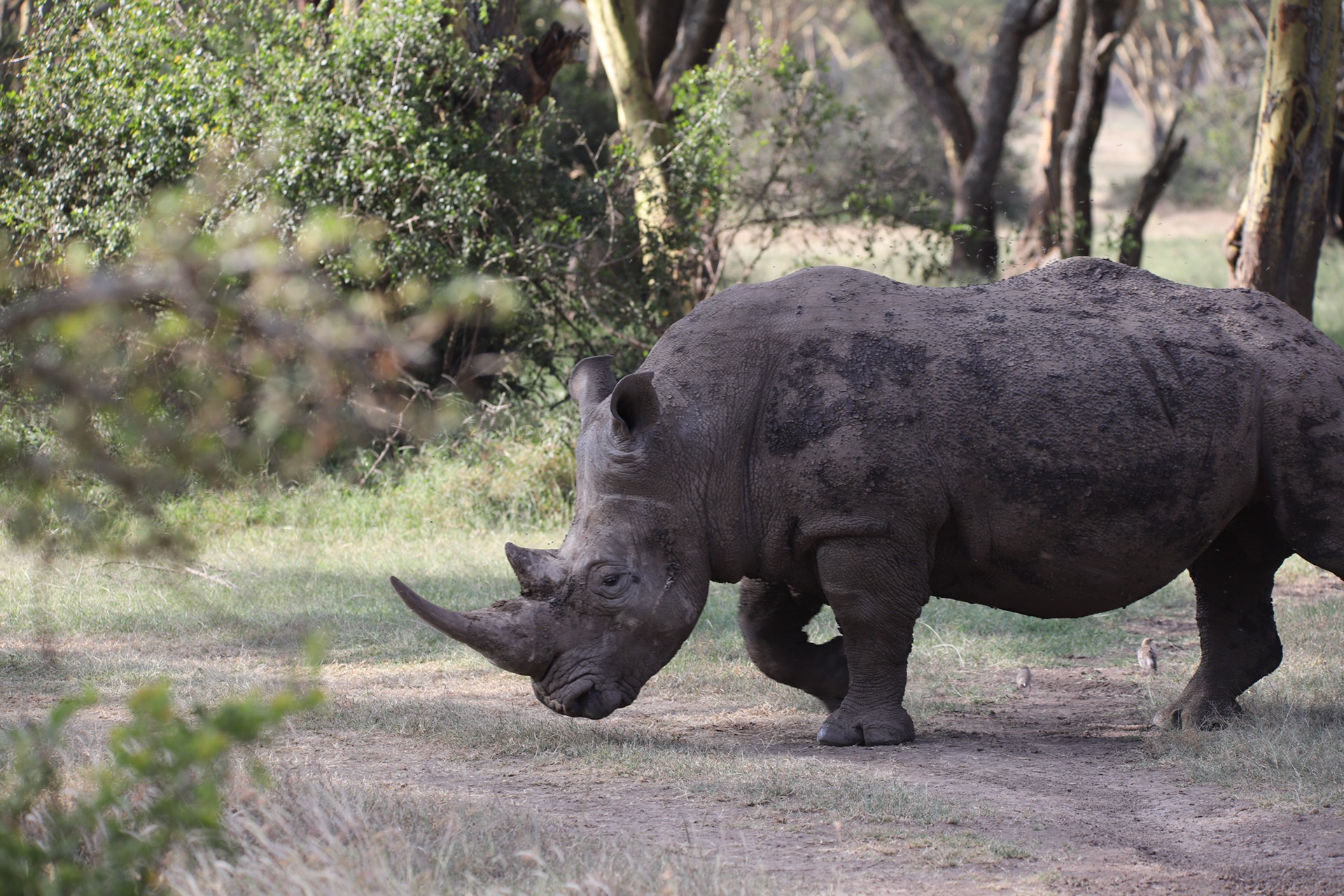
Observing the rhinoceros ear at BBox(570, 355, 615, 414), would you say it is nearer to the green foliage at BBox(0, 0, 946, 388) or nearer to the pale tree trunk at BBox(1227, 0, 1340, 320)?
the green foliage at BBox(0, 0, 946, 388)

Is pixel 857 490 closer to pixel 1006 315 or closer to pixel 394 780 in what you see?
pixel 1006 315

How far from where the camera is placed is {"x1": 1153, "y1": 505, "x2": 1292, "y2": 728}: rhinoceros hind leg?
250 inches

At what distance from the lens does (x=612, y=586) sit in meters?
5.74

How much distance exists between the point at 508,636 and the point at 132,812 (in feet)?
6.19

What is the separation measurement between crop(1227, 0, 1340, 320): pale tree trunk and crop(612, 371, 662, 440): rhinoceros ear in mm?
6009

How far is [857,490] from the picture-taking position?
571cm

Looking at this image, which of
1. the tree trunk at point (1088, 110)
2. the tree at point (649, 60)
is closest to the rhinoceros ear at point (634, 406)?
the tree at point (649, 60)

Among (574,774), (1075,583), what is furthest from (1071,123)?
(574,774)

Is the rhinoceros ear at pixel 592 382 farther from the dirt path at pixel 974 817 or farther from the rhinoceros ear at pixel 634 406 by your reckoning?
the dirt path at pixel 974 817

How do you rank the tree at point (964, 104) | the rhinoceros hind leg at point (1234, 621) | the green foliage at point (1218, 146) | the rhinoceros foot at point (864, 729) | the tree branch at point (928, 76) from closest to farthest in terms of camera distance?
the rhinoceros foot at point (864, 729) < the rhinoceros hind leg at point (1234, 621) < the tree at point (964, 104) < the tree branch at point (928, 76) < the green foliage at point (1218, 146)

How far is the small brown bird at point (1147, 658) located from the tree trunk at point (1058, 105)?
9.73 m

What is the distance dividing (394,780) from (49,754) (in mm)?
1198

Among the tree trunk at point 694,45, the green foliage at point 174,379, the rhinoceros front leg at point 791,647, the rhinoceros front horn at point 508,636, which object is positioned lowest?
the rhinoceros front leg at point 791,647

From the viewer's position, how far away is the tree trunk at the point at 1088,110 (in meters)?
17.2
